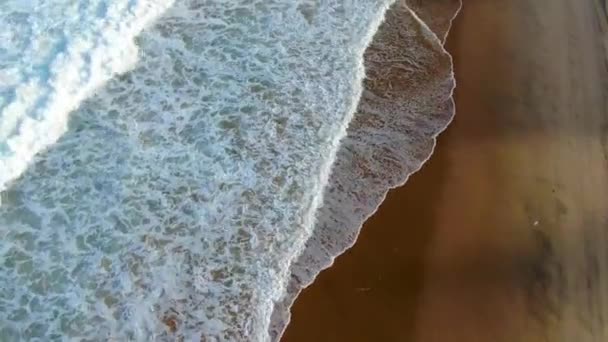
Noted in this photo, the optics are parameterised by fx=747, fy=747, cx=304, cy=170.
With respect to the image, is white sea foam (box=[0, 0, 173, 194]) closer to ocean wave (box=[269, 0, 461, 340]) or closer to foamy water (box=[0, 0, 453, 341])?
foamy water (box=[0, 0, 453, 341])

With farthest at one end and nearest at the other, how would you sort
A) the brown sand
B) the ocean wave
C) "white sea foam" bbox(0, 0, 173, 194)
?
"white sea foam" bbox(0, 0, 173, 194), the ocean wave, the brown sand

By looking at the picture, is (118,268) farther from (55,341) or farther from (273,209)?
(273,209)

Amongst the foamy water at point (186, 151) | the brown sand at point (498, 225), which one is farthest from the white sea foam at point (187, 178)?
the brown sand at point (498, 225)

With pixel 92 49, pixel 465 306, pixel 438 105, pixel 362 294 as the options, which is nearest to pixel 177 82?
pixel 92 49

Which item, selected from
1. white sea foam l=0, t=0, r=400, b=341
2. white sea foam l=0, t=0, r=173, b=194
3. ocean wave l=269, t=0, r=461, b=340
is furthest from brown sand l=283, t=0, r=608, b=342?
white sea foam l=0, t=0, r=173, b=194

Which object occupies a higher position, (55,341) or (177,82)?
(177,82)

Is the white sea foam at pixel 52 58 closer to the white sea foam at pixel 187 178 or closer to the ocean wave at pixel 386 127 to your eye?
the white sea foam at pixel 187 178

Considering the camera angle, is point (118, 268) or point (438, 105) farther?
point (438, 105)
